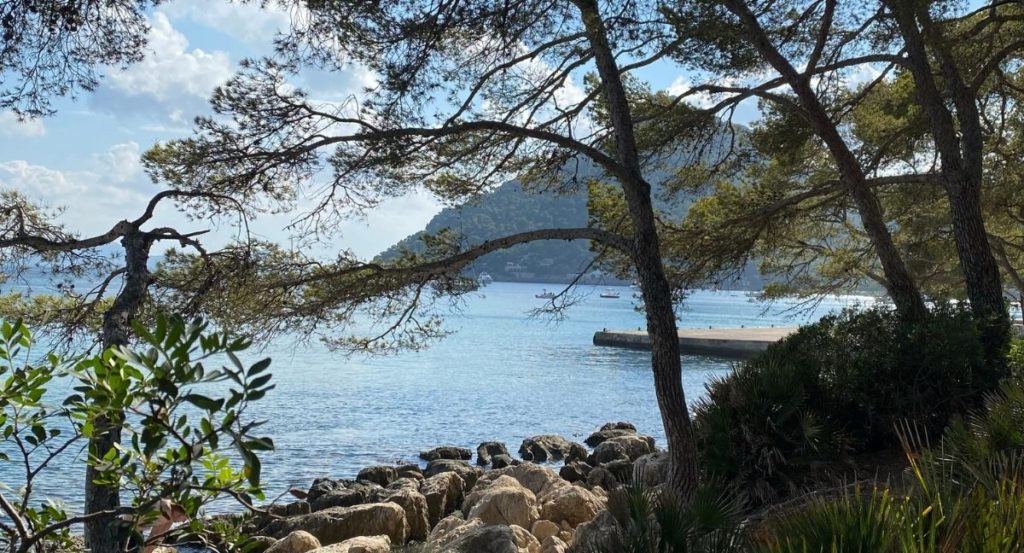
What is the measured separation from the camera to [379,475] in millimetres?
15844

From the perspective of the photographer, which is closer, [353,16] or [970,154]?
[353,16]

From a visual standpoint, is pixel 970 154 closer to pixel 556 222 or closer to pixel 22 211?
pixel 22 211

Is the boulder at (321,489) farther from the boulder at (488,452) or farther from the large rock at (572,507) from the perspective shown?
the large rock at (572,507)

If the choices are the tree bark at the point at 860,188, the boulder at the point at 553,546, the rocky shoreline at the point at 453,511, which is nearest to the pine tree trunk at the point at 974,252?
the tree bark at the point at 860,188

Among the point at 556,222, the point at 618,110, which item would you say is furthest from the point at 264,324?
the point at 556,222

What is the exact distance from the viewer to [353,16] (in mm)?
7988

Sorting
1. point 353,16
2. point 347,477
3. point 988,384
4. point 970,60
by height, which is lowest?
point 347,477

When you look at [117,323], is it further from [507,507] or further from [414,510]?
[414,510]

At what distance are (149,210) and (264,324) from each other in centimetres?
322

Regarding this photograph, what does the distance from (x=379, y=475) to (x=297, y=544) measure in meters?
5.72

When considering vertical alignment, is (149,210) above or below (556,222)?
below

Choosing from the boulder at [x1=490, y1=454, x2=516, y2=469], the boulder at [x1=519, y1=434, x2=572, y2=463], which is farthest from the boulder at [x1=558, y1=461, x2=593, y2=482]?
the boulder at [x1=519, y1=434, x2=572, y2=463]

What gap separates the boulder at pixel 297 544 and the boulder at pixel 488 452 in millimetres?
8635

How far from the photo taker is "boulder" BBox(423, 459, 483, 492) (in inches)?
599
